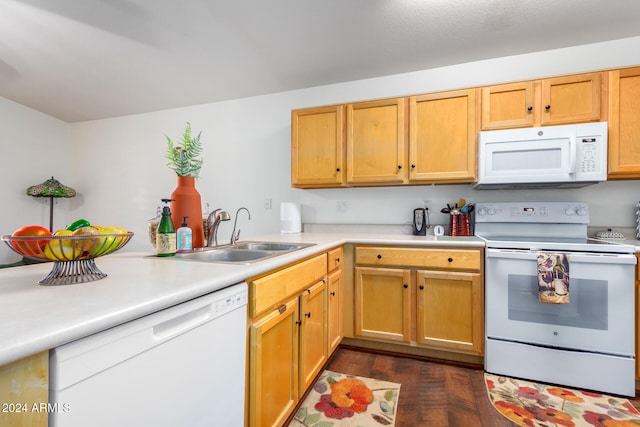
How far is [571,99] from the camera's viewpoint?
202 centimetres

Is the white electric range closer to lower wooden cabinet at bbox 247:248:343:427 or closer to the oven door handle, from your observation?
the oven door handle

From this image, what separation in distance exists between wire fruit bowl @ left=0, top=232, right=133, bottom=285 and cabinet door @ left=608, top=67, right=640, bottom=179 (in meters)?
2.77

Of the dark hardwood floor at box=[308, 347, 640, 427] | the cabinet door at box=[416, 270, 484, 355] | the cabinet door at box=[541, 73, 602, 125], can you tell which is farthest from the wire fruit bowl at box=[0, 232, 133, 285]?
the cabinet door at box=[541, 73, 602, 125]

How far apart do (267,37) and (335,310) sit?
79.8 inches

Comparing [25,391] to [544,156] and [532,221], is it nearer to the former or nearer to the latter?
A: [544,156]

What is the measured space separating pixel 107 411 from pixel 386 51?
259cm

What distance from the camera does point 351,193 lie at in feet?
9.32

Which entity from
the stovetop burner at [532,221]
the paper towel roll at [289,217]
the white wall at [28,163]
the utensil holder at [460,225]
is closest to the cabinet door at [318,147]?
the paper towel roll at [289,217]

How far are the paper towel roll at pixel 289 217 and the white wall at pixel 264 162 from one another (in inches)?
8.5

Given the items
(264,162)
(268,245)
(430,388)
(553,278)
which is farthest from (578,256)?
(264,162)

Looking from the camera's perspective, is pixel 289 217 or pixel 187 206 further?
pixel 289 217


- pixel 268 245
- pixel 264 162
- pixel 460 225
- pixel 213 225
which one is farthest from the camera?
pixel 264 162

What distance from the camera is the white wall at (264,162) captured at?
2.28 meters

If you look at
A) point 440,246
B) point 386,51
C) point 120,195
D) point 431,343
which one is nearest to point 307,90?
point 386,51
